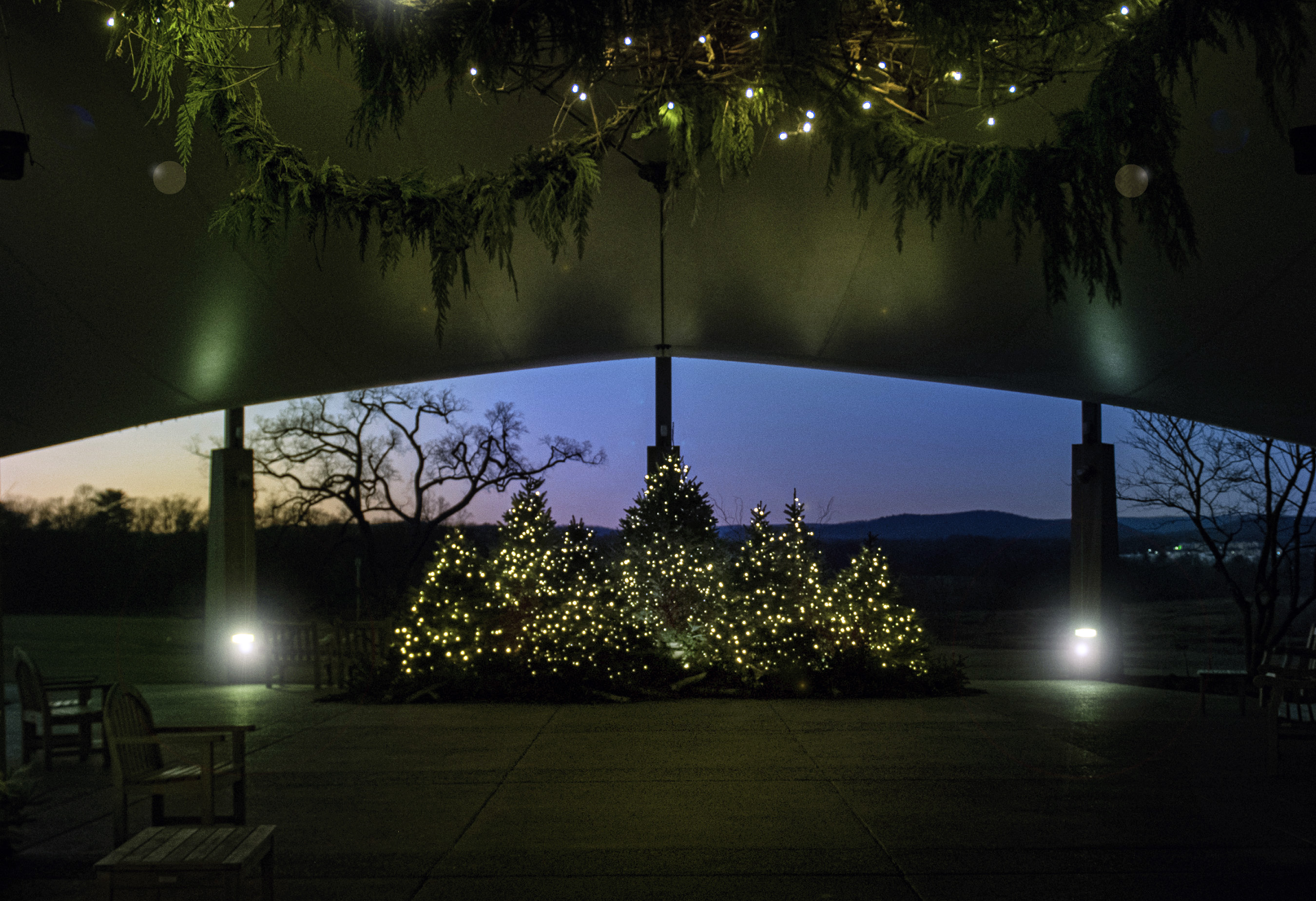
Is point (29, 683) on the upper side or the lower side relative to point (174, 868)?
lower

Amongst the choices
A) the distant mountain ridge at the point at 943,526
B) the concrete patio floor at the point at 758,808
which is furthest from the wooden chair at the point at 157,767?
the distant mountain ridge at the point at 943,526

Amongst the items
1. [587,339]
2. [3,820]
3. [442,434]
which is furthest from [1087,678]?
[442,434]

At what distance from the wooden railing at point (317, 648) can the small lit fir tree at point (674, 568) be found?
3060mm

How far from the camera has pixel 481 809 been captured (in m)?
6.18

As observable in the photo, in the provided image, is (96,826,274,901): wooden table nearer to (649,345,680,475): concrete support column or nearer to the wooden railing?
the wooden railing

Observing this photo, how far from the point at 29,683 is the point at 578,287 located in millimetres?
6093

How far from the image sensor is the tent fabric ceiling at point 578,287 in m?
6.70

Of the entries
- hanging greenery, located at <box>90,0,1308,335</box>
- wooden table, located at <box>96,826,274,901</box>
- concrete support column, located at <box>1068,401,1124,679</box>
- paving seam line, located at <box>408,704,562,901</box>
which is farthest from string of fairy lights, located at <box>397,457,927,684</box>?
hanging greenery, located at <box>90,0,1308,335</box>

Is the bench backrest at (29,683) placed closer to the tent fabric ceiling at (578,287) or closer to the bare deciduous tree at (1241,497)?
the tent fabric ceiling at (578,287)

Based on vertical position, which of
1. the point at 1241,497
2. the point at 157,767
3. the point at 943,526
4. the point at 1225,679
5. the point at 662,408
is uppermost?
the point at 662,408

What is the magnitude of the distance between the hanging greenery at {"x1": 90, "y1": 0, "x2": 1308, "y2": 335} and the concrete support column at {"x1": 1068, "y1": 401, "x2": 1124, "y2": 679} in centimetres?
1065

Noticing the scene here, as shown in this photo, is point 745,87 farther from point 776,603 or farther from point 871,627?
point 871,627

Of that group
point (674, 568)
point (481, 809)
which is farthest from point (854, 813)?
point (674, 568)

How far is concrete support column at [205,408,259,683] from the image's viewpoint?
1355 cm
